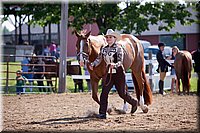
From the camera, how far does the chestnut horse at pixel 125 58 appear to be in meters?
7.38

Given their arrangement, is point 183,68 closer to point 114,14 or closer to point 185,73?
point 185,73

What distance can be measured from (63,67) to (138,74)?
679 cm

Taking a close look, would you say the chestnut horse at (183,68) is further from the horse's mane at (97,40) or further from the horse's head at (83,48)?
the horse's head at (83,48)

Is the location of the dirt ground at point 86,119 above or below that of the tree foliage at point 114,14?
below

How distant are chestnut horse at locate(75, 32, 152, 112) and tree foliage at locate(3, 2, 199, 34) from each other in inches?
409

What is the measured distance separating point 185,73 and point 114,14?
7187 millimetres

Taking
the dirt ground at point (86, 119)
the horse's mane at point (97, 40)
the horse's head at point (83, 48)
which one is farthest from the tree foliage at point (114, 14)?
the horse's head at point (83, 48)

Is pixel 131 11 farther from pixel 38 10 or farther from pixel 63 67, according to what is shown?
pixel 63 67

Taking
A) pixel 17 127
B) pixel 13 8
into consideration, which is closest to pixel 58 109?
pixel 17 127

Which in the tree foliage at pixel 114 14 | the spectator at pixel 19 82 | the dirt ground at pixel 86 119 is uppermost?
the tree foliage at pixel 114 14

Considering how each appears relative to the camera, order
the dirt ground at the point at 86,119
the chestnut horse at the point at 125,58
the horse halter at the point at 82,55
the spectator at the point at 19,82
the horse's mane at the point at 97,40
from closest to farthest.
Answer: the dirt ground at the point at 86,119 → the horse halter at the point at 82,55 → the chestnut horse at the point at 125,58 → the horse's mane at the point at 97,40 → the spectator at the point at 19,82

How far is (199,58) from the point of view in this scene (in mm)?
13938

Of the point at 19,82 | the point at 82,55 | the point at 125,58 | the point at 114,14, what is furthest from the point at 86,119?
the point at 114,14

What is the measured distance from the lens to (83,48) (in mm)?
7332
